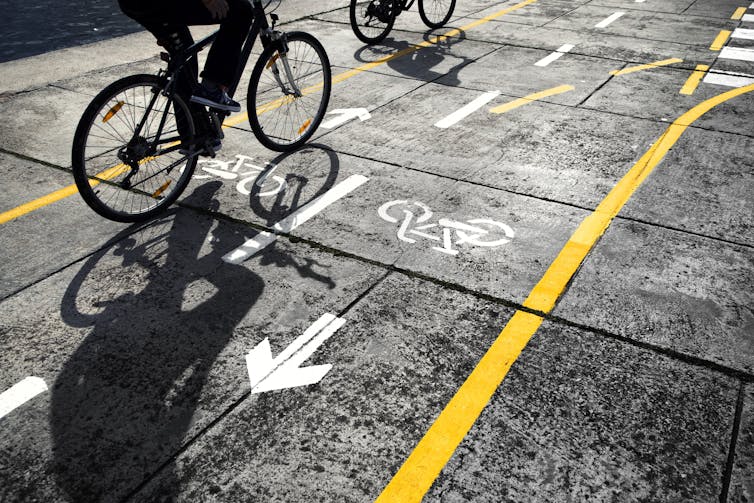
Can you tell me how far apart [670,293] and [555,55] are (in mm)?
5716

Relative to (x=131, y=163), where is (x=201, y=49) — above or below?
above

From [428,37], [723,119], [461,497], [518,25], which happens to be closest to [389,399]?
[461,497]

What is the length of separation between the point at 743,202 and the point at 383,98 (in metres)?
3.83

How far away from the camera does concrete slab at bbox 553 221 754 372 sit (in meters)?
3.41

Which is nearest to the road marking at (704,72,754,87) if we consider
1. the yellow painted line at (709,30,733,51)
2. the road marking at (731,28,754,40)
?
the yellow painted line at (709,30,733,51)

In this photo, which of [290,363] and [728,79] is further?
[728,79]

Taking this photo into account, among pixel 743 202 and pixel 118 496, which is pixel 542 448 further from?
pixel 743 202

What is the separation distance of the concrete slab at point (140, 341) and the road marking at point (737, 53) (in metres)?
7.27

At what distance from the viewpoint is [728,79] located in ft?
25.1

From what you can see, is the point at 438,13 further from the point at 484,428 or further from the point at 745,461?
the point at 745,461

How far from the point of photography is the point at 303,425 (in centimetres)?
291

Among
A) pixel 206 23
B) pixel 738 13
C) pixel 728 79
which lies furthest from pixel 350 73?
pixel 738 13

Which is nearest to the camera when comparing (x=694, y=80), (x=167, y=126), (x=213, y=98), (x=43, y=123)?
(x=213, y=98)

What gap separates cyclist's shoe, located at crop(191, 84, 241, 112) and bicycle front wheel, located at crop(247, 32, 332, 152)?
37 centimetres
